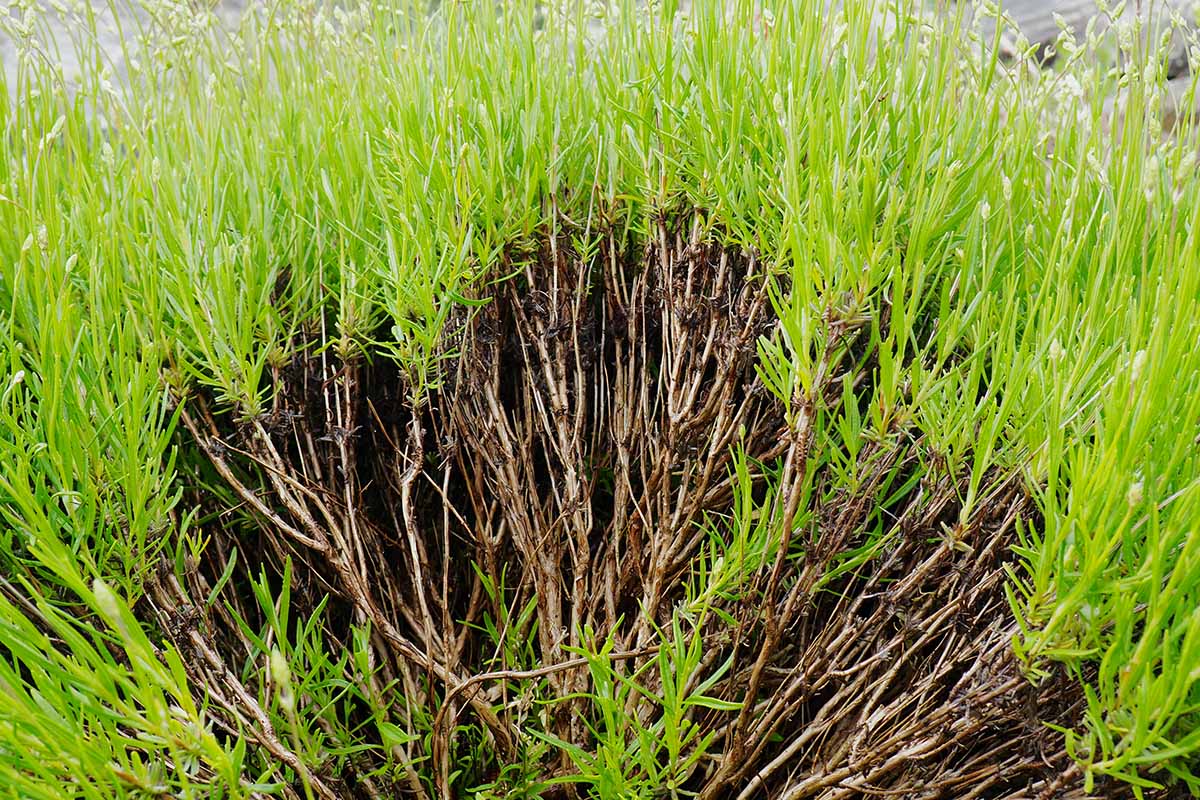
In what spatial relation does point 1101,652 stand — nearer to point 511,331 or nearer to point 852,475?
point 852,475

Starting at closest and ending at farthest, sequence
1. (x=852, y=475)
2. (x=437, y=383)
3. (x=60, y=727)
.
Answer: (x=60, y=727) → (x=852, y=475) → (x=437, y=383)

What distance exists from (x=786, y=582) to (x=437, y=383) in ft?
1.41

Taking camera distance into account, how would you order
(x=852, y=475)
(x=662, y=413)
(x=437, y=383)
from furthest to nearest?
(x=662, y=413) → (x=437, y=383) → (x=852, y=475)

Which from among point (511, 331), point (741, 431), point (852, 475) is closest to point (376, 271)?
point (511, 331)

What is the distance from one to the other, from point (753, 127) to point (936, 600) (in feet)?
1.84

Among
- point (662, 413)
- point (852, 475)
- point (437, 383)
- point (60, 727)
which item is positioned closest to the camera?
point (60, 727)

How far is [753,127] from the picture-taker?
104 centimetres

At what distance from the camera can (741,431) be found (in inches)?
33.9

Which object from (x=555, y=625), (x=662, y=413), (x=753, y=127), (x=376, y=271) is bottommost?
(x=555, y=625)

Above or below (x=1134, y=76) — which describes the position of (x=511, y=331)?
below

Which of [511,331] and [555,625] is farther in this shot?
[511,331]

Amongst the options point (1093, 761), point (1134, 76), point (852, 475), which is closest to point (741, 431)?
point (852, 475)

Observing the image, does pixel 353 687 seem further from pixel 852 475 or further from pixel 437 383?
pixel 852 475

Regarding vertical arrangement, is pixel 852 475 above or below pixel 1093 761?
above
